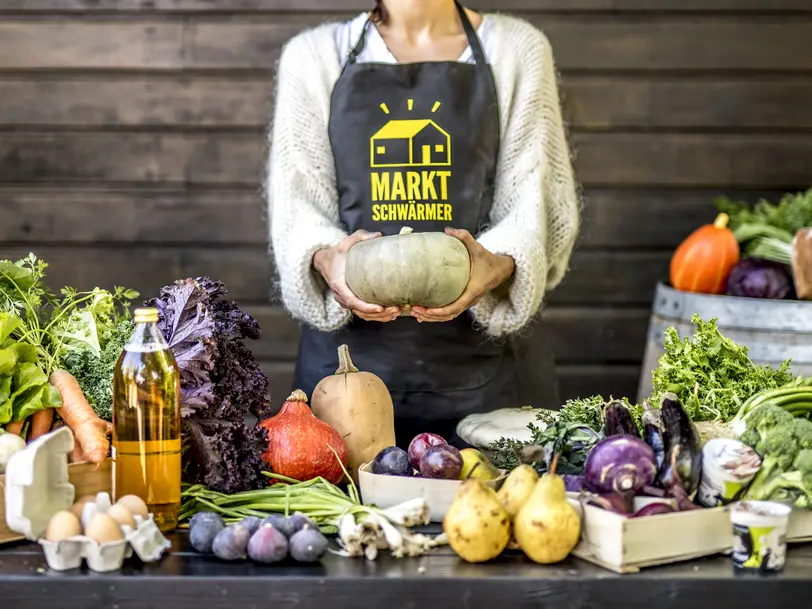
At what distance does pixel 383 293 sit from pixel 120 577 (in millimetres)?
870

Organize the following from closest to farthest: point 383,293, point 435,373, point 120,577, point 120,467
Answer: point 120,577, point 120,467, point 383,293, point 435,373

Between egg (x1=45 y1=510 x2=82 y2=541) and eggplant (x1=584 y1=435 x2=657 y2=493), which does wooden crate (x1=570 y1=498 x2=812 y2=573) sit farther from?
egg (x1=45 y1=510 x2=82 y2=541)

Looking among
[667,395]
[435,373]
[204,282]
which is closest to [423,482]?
[667,395]

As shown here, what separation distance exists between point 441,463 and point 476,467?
71 mm

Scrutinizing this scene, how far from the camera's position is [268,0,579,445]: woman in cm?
249

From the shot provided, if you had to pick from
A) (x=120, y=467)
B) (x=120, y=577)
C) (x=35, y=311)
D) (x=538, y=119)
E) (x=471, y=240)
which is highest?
(x=538, y=119)

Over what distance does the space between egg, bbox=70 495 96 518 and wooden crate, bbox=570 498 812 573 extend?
74 cm

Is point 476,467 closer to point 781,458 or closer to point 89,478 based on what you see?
point 781,458

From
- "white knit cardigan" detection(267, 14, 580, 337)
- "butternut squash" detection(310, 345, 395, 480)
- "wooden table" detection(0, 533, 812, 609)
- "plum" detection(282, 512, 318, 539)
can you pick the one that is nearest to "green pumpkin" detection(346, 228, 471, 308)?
"butternut squash" detection(310, 345, 395, 480)

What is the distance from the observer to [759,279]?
114 inches

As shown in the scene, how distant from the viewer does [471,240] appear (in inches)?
82.7

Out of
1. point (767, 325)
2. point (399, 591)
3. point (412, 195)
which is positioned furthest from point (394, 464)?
point (767, 325)

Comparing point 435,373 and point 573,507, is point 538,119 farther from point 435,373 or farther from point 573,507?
point 573,507

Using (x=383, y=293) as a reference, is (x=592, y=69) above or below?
above
